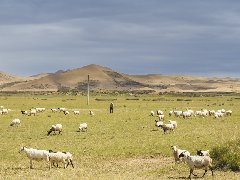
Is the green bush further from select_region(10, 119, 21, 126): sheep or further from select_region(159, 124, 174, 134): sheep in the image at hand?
select_region(10, 119, 21, 126): sheep

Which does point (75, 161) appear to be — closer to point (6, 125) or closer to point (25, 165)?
point (25, 165)

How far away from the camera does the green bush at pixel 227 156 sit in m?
23.0

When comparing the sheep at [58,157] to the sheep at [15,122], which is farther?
the sheep at [15,122]

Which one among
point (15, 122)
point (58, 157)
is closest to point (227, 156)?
point (58, 157)

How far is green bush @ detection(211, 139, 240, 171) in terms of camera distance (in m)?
23.0

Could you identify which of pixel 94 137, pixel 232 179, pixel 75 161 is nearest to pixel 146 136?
pixel 94 137

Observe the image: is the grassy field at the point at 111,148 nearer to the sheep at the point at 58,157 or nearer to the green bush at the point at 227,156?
the sheep at the point at 58,157

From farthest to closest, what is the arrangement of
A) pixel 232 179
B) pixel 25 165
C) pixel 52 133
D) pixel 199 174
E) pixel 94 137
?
pixel 52 133 < pixel 94 137 < pixel 25 165 < pixel 199 174 < pixel 232 179

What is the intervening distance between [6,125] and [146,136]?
18.0 m

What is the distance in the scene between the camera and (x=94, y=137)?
3628 cm

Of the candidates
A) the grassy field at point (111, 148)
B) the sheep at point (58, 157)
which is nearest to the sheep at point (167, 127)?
the grassy field at point (111, 148)

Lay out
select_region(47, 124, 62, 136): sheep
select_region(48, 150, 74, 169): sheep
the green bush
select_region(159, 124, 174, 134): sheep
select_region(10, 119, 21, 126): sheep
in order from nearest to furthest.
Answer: the green bush → select_region(48, 150, 74, 169): sheep → select_region(159, 124, 174, 134): sheep → select_region(47, 124, 62, 136): sheep → select_region(10, 119, 21, 126): sheep

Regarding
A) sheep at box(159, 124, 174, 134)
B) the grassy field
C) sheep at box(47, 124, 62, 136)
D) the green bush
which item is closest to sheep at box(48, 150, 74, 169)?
the grassy field

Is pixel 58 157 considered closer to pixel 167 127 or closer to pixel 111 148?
pixel 111 148
